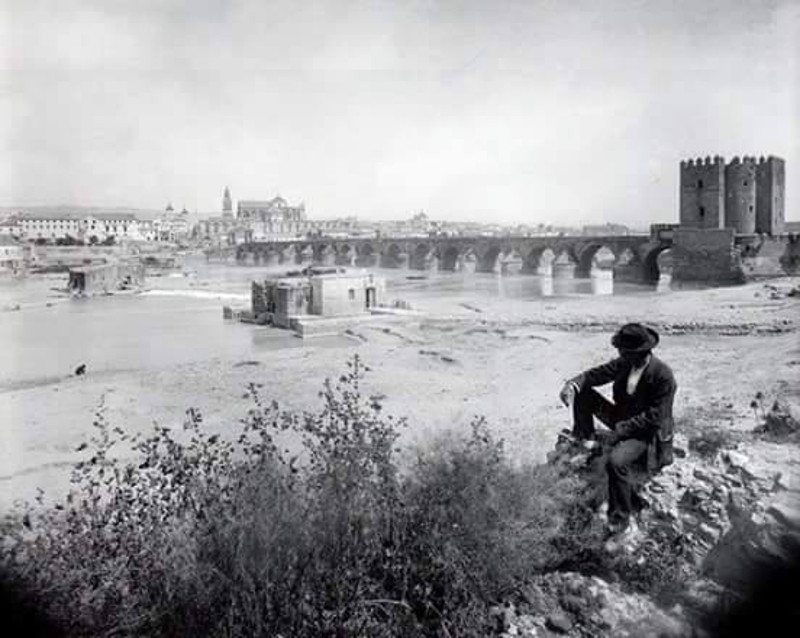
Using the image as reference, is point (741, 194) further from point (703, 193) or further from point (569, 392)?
point (569, 392)

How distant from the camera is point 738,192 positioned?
35438mm

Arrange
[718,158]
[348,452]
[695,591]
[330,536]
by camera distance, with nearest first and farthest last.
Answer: [695,591] < [330,536] < [348,452] < [718,158]

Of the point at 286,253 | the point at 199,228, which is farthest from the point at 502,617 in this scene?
the point at 199,228

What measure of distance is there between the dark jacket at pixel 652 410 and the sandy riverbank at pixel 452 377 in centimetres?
172

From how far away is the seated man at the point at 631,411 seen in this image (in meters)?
4.09

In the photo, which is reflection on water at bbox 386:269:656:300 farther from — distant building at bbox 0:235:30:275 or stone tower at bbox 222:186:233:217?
stone tower at bbox 222:186:233:217

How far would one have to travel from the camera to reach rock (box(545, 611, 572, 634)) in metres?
3.64

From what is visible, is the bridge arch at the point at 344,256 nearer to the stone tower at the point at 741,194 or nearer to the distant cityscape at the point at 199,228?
the distant cityscape at the point at 199,228

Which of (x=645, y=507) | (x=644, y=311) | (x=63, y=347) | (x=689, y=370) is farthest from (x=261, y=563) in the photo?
(x=644, y=311)

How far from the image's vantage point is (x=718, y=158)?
35156 mm

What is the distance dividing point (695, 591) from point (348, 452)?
7.32ft

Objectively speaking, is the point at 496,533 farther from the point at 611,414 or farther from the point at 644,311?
the point at 644,311

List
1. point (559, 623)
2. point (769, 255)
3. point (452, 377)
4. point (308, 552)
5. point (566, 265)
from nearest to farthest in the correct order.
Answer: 1. point (559, 623)
2. point (308, 552)
3. point (452, 377)
4. point (769, 255)
5. point (566, 265)

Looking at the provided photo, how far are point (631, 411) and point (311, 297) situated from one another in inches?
843
